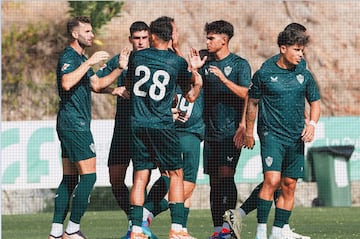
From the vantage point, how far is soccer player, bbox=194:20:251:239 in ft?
36.0

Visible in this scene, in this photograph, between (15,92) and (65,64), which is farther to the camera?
(15,92)

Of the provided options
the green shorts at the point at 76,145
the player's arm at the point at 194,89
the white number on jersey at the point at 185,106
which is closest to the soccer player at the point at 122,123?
the white number on jersey at the point at 185,106

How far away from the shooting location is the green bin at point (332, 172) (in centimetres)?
1862

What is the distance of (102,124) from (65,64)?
8.04 metres

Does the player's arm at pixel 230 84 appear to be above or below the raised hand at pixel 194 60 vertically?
below

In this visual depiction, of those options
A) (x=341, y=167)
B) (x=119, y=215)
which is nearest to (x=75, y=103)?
(x=119, y=215)

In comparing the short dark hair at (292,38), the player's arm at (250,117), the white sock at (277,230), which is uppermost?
the short dark hair at (292,38)

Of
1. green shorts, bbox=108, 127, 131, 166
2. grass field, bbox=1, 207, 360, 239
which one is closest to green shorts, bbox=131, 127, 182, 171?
green shorts, bbox=108, 127, 131, 166

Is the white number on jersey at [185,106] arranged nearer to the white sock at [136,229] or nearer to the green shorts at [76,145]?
the green shorts at [76,145]

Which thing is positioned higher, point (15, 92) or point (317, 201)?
point (15, 92)

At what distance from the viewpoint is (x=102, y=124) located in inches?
716

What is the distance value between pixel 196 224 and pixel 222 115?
3228 mm

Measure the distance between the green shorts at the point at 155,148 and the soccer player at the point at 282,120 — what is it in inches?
32.3

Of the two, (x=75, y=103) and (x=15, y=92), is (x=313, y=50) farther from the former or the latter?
(x=75, y=103)
